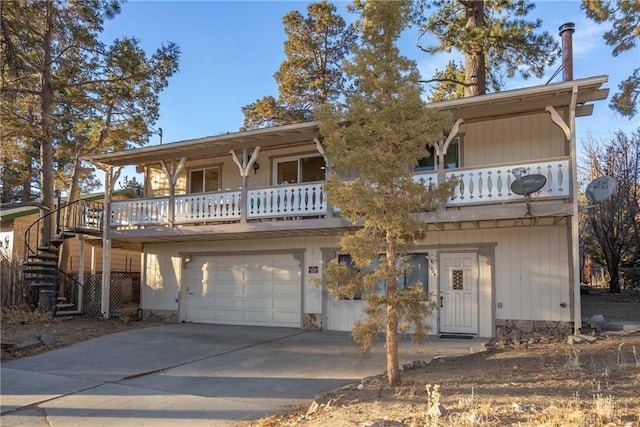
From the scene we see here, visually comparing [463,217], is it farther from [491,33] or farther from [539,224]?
[491,33]

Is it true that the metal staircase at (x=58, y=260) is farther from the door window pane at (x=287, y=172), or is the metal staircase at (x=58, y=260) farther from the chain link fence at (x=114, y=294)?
the door window pane at (x=287, y=172)

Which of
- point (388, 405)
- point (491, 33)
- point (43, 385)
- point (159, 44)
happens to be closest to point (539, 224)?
point (491, 33)

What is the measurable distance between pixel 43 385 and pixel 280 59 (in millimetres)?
18078

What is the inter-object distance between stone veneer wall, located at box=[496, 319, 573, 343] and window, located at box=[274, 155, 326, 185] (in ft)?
19.1

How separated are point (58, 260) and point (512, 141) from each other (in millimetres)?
13316

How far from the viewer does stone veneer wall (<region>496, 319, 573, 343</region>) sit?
10438 millimetres

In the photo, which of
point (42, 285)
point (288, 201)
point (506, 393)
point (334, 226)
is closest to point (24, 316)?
point (42, 285)

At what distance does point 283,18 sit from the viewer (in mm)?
22531

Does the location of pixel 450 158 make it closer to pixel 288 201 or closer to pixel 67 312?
pixel 288 201

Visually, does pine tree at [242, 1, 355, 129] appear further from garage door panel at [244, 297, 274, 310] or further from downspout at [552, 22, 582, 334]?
downspout at [552, 22, 582, 334]

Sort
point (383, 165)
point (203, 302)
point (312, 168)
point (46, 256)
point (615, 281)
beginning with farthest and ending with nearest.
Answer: point (615, 281) → point (203, 302) → point (46, 256) → point (312, 168) → point (383, 165)

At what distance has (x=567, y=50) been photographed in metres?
11.7

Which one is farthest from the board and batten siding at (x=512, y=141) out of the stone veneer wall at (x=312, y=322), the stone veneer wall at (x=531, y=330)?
the stone veneer wall at (x=312, y=322)

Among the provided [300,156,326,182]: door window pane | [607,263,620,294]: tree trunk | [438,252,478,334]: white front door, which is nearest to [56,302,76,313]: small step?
[300,156,326,182]: door window pane
